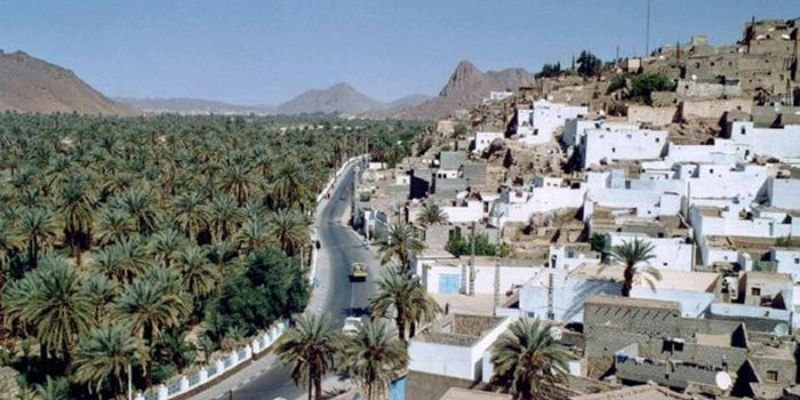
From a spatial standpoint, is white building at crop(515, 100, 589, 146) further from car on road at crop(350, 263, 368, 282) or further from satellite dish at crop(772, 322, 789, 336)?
satellite dish at crop(772, 322, 789, 336)

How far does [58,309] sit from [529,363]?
15.3 m

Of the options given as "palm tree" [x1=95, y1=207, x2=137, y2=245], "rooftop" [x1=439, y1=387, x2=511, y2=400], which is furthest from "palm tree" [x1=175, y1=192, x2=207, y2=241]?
"rooftop" [x1=439, y1=387, x2=511, y2=400]

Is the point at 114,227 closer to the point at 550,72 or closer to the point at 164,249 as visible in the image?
the point at 164,249

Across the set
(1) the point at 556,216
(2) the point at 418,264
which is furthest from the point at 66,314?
(1) the point at 556,216

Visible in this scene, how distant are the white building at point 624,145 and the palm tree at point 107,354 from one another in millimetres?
32628

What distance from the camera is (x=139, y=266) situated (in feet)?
99.1

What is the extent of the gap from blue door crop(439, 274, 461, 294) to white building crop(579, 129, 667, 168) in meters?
15.7

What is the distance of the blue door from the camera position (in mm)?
36781

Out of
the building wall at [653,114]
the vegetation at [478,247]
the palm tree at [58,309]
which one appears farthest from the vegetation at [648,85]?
the palm tree at [58,309]

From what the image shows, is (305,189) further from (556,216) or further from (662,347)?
(662,347)

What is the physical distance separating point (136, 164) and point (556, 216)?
3101 cm

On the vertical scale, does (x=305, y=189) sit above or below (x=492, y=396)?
above

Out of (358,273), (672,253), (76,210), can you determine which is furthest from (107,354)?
(672,253)

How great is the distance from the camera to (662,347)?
82.4 feet
